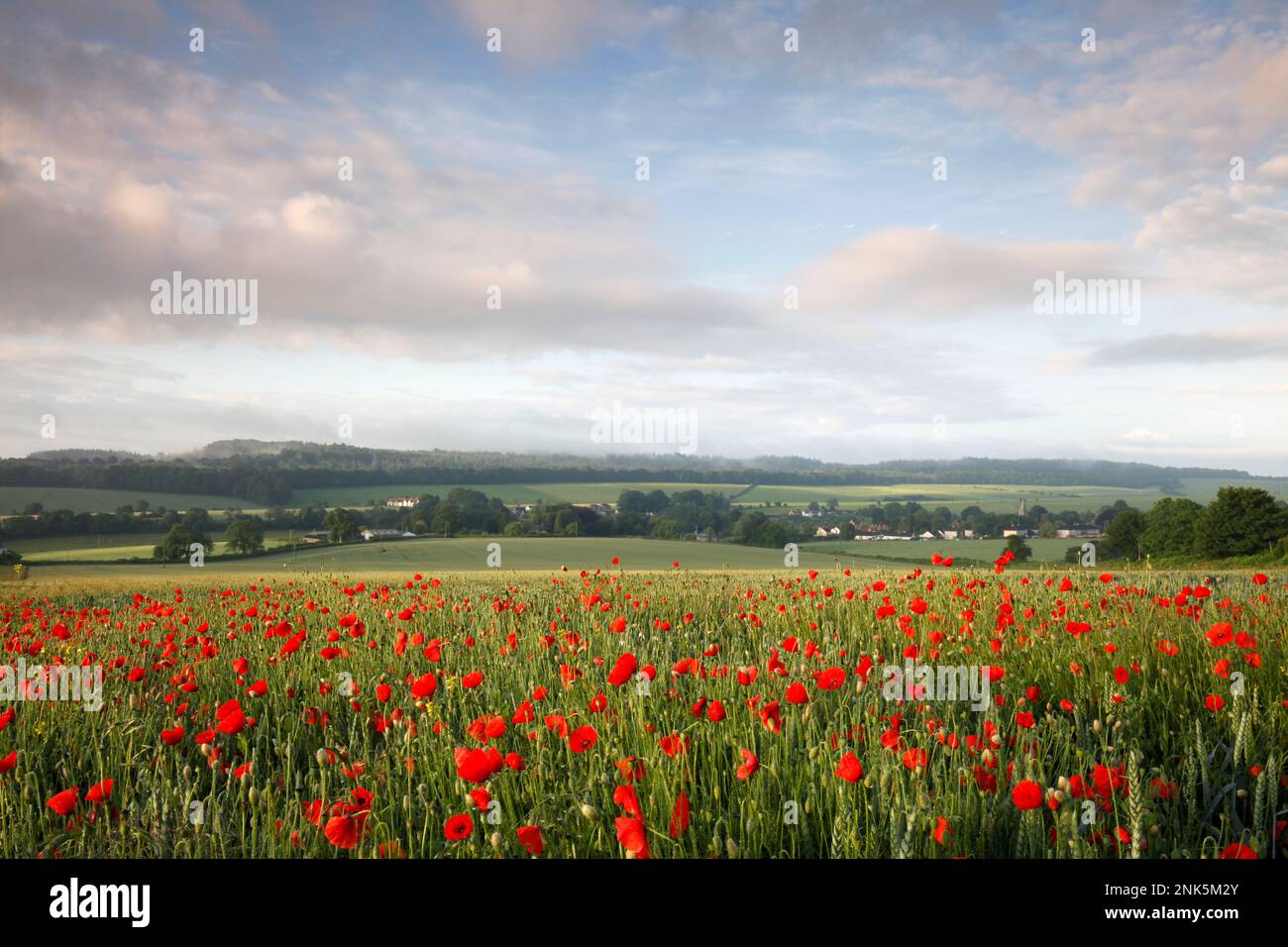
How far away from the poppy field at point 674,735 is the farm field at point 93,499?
3275 centimetres

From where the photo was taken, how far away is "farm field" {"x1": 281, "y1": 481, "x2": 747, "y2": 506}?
50375 millimetres

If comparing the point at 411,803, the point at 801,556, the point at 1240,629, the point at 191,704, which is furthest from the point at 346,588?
the point at 801,556

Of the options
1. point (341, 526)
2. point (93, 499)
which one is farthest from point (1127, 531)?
point (93, 499)

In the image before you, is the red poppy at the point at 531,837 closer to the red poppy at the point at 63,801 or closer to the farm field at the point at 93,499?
the red poppy at the point at 63,801

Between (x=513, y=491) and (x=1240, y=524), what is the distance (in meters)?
50.9

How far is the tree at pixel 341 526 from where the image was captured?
41156 millimetres

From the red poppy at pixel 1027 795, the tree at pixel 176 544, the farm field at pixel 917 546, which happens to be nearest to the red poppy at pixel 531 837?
the red poppy at pixel 1027 795

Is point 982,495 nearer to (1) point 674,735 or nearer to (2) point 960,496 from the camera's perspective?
(2) point 960,496

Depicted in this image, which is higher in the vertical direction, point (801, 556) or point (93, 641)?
point (93, 641)

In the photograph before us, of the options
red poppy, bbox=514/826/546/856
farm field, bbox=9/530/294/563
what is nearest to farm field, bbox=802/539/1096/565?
red poppy, bbox=514/826/546/856
